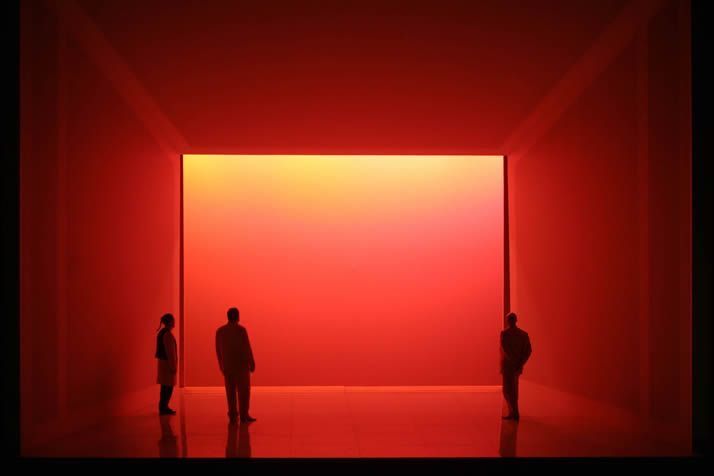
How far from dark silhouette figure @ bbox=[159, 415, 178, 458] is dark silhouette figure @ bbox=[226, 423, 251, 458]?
1.71ft

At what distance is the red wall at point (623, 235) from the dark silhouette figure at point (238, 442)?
4207 mm

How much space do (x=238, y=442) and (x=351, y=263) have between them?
7314 millimetres

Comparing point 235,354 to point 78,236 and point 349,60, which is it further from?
point 349,60

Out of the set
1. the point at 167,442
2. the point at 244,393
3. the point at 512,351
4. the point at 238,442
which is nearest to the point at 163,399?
the point at 244,393

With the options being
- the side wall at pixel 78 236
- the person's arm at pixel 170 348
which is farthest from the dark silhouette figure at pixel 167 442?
the side wall at pixel 78 236

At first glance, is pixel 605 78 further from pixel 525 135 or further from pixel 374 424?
pixel 374 424

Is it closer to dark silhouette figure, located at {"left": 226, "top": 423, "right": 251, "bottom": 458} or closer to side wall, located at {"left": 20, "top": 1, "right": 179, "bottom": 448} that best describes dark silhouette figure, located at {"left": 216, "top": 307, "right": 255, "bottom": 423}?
dark silhouette figure, located at {"left": 226, "top": 423, "right": 251, "bottom": 458}

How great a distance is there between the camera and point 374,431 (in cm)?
818

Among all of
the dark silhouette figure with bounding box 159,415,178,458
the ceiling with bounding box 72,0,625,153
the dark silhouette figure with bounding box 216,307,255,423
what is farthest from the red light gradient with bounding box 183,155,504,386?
the dark silhouette figure with bounding box 216,307,255,423

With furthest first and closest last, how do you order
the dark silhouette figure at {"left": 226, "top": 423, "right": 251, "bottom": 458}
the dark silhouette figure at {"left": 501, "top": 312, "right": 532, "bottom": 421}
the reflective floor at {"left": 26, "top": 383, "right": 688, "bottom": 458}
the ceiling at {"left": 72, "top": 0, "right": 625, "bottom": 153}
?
the dark silhouette figure at {"left": 501, "top": 312, "right": 532, "bottom": 421}
the ceiling at {"left": 72, "top": 0, "right": 625, "bottom": 153}
the reflective floor at {"left": 26, "top": 383, "right": 688, "bottom": 458}
the dark silhouette figure at {"left": 226, "top": 423, "right": 251, "bottom": 458}

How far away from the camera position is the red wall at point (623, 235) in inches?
278

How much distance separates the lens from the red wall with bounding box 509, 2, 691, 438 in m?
7.05

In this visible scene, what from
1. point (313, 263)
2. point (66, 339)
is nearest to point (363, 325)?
point (313, 263)
